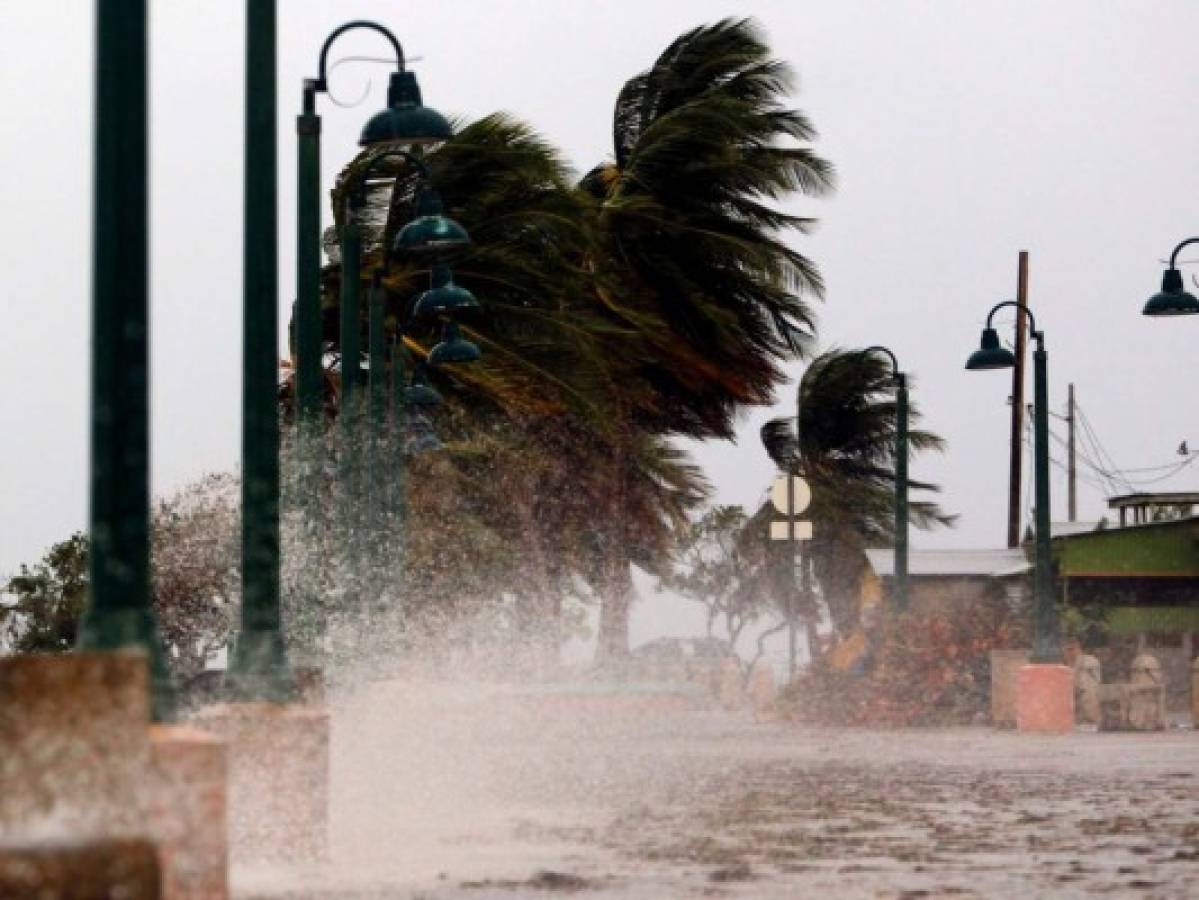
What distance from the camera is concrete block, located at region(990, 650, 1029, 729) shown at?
122 feet

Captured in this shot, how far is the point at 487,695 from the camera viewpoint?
3594 cm

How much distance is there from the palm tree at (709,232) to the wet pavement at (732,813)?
1334 cm

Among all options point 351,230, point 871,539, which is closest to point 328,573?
point 351,230

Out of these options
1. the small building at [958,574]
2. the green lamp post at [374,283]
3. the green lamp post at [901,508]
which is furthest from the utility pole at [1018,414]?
the green lamp post at [374,283]

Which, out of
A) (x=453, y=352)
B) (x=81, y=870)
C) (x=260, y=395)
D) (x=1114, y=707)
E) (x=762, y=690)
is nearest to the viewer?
(x=81, y=870)

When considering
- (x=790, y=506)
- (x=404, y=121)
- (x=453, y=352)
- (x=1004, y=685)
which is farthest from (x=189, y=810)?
(x=790, y=506)

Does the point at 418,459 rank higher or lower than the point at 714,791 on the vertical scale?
higher

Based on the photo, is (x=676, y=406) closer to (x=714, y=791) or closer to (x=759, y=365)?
(x=759, y=365)

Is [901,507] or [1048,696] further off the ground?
[901,507]

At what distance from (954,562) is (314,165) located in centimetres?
2882

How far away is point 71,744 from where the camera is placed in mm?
8055

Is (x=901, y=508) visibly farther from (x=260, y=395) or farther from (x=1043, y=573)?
(x=260, y=395)

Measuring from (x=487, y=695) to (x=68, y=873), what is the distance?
29.0m

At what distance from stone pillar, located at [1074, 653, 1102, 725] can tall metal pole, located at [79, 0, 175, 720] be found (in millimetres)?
27718
